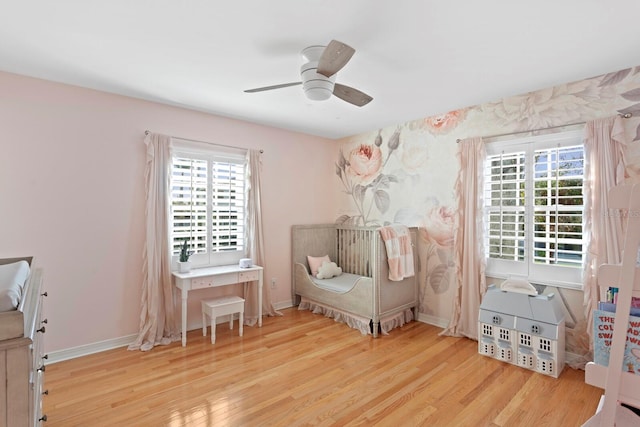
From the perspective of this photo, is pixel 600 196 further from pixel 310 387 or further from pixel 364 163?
pixel 310 387

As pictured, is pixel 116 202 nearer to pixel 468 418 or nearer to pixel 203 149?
pixel 203 149

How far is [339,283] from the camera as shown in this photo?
13.3ft

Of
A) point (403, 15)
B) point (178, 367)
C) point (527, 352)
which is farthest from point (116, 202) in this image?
point (527, 352)

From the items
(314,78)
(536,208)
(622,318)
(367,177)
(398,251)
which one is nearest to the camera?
(622,318)

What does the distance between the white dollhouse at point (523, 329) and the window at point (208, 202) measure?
286cm

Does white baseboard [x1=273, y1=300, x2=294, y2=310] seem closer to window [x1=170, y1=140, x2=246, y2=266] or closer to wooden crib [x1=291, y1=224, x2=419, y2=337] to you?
wooden crib [x1=291, y1=224, x2=419, y2=337]

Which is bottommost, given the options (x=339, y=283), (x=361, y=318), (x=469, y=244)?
(x=361, y=318)

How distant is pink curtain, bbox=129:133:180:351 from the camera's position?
3207 millimetres

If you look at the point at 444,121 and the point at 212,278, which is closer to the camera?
the point at 212,278

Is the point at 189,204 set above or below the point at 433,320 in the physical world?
above

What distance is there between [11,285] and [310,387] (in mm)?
1969

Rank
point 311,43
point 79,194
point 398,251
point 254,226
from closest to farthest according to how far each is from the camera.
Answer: point 311,43 → point 79,194 → point 398,251 → point 254,226

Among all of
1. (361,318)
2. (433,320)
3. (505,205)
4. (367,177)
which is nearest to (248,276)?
(361,318)

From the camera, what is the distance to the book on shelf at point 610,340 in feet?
3.10
